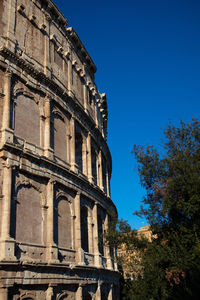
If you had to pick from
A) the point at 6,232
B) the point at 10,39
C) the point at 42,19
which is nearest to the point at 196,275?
the point at 6,232

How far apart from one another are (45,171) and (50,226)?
2.39 metres

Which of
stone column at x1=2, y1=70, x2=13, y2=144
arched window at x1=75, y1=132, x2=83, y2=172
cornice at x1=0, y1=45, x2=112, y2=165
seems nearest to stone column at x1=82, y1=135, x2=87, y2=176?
arched window at x1=75, y1=132, x2=83, y2=172

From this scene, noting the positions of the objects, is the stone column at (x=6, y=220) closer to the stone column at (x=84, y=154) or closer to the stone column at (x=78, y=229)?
the stone column at (x=78, y=229)

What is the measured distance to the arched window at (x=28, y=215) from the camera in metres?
13.0

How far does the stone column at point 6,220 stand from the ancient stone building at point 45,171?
34mm

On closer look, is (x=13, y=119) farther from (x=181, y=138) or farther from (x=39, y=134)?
(x=181, y=138)

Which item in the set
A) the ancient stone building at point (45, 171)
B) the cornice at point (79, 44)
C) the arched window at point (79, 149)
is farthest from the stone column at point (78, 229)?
the cornice at point (79, 44)

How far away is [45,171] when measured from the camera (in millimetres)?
14891

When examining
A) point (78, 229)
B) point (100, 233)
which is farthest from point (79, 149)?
point (78, 229)

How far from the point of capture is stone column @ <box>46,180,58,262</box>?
1387 cm

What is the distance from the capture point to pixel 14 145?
1330 centimetres

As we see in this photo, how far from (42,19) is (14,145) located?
8.59 m

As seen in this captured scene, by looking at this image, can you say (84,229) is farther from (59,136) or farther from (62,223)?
(59,136)

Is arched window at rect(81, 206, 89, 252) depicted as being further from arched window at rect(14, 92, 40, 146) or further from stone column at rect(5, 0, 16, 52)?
stone column at rect(5, 0, 16, 52)
